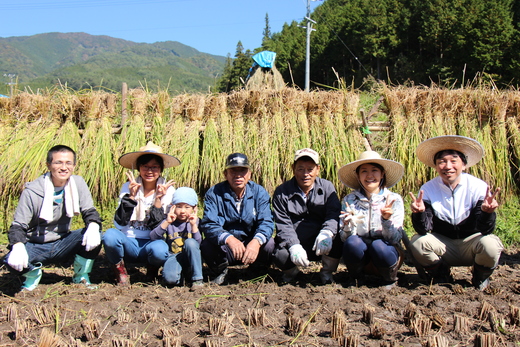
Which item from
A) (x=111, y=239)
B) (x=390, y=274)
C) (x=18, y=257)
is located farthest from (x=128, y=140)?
(x=390, y=274)

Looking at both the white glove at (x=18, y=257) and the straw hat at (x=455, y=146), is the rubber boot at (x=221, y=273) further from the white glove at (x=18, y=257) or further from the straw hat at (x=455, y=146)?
the straw hat at (x=455, y=146)

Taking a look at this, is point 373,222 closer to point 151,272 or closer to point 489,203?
point 489,203

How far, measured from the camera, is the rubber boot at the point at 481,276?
330 centimetres

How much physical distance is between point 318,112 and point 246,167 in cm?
231

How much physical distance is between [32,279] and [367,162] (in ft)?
9.16

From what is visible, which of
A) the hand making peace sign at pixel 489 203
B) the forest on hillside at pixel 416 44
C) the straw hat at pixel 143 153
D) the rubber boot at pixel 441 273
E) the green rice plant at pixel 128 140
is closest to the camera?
the hand making peace sign at pixel 489 203

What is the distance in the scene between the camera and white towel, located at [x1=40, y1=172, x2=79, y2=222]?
346cm

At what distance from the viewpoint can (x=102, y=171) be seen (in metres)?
5.31

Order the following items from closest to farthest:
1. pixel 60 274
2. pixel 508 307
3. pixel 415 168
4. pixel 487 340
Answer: pixel 487 340 → pixel 508 307 → pixel 60 274 → pixel 415 168

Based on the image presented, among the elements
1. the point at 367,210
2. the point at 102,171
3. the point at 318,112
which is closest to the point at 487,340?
the point at 367,210

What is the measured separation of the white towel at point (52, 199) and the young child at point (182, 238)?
2.22 feet

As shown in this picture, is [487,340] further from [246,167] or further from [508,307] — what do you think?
[246,167]

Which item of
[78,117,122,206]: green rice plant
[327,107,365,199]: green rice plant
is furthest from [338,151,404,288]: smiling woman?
[78,117,122,206]: green rice plant

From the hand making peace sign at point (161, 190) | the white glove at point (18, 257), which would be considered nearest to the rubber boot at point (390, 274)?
the hand making peace sign at point (161, 190)
